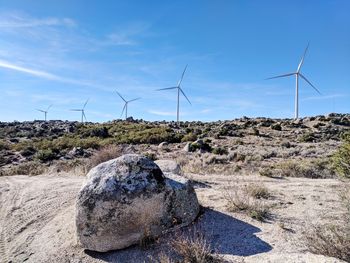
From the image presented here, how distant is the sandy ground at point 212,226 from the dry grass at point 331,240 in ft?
0.73

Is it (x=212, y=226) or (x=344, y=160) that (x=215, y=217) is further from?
(x=344, y=160)

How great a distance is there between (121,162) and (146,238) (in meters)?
1.97

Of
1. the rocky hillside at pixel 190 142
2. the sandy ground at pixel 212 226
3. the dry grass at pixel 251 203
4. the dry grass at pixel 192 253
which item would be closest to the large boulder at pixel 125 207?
the sandy ground at pixel 212 226

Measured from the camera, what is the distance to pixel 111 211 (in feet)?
30.7

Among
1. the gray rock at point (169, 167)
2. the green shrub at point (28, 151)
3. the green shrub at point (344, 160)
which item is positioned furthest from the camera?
the green shrub at point (28, 151)

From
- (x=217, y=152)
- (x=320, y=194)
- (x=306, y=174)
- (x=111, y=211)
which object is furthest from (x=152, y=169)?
(x=217, y=152)

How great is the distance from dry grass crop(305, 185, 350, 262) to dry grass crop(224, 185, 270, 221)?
1575 millimetres

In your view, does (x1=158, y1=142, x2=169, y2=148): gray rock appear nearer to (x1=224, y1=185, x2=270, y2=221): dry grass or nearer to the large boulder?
(x1=224, y1=185, x2=270, y2=221): dry grass

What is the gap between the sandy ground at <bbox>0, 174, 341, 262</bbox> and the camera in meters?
8.60

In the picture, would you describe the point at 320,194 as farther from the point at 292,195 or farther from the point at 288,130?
the point at 288,130

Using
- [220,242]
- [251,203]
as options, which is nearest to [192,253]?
[220,242]

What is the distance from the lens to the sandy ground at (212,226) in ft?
28.2

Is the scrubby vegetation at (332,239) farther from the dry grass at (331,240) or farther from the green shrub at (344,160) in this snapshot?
the green shrub at (344,160)

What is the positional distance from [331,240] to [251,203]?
3597 mm
